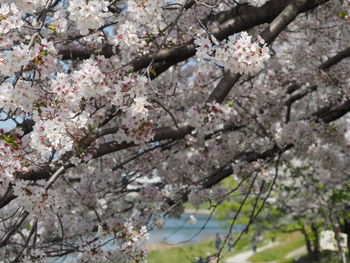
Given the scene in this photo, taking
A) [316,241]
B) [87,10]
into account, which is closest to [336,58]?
[87,10]

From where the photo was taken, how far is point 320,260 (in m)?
17.1

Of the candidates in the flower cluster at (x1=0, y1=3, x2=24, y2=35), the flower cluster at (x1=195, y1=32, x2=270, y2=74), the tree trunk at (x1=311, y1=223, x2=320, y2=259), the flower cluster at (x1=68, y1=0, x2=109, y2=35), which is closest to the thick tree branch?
the flower cluster at (x1=195, y1=32, x2=270, y2=74)

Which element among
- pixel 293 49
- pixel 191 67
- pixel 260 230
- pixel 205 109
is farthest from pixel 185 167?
pixel 260 230

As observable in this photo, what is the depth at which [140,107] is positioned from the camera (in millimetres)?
2939

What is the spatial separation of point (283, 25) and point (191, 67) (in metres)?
3.75

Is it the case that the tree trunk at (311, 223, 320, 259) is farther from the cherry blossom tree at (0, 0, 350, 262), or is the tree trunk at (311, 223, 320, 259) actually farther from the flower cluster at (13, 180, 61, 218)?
the flower cluster at (13, 180, 61, 218)

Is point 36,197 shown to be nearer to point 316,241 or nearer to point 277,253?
point 316,241

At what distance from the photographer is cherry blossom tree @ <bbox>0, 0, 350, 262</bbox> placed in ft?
9.17

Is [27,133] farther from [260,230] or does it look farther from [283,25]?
[260,230]

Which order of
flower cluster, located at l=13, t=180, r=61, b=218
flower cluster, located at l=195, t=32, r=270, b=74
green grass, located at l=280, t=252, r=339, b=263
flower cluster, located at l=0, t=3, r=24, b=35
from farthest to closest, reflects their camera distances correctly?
green grass, located at l=280, t=252, r=339, b=263
flower cluster, located at l=13, t=180, r=61, b=218
flower cluster, located at l=195, t=32, r=270, b=74
flower cluster, located at l=0, t=3, r=24, b=35

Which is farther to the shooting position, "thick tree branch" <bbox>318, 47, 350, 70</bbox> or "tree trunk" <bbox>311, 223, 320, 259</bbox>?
"tree trunk" <bbox>311, 223, 320, 259</bbox>

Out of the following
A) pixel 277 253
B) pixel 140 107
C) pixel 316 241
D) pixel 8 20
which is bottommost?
pixel 140 107

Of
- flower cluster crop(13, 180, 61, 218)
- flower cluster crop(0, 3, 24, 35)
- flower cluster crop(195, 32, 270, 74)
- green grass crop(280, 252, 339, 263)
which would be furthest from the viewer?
green grass crop(280, 252, 339, 263)

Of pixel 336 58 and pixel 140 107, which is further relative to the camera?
pixel 336 58
